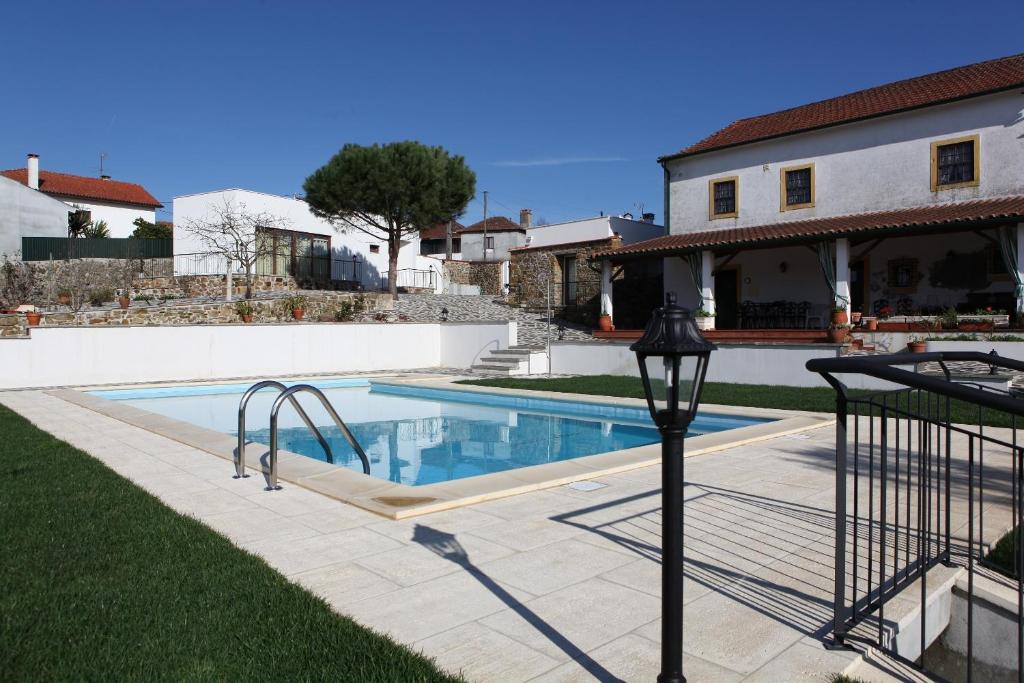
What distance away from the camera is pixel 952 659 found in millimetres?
3660

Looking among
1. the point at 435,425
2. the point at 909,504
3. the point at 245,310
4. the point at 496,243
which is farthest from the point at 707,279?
the point at 496,243

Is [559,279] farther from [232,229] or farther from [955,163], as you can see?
[955,163]

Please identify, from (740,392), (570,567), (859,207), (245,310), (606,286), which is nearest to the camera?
(570,567)

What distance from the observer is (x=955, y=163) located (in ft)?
59.9

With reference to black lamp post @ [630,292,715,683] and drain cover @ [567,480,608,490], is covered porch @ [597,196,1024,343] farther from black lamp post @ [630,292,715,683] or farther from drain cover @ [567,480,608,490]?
black lamp post @ [630,292,715,683]

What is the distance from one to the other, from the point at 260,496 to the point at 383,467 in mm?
3733

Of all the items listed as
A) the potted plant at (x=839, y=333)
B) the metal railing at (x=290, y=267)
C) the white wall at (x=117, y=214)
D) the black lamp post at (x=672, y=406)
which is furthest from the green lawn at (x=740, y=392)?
the white wall at (x=117, y=214)

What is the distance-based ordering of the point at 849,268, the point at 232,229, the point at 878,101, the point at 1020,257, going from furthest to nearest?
the point at 232,229 → the point at 878,101 → the point at 849,268 → the point at 1020,257

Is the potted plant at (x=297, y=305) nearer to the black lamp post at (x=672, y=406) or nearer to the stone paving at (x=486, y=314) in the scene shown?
the stone paving at (x=486, y=314)

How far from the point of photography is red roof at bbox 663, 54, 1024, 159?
1838 cm

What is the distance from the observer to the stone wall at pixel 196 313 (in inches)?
711

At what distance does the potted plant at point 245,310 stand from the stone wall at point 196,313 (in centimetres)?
13

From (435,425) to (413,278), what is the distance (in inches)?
856

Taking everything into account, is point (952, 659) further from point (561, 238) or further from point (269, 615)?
point (561, 238)
